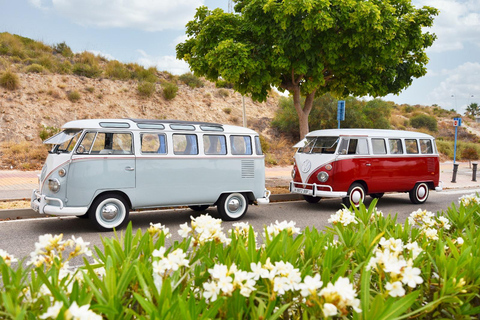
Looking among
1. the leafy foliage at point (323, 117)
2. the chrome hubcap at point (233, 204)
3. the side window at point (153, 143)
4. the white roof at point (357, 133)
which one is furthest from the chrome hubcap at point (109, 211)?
the leafy foliage at point (323, 117)

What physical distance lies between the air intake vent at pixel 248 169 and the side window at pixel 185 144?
47.4 inches

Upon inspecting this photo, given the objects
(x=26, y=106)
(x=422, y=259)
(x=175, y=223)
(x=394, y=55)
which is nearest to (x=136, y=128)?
(x=175, y=223)

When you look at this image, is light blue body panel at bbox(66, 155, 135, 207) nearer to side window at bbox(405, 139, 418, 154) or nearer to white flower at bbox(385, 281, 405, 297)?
white flower at bbox(385, 281, 405, 297)

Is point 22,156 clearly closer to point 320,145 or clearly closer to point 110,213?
point 110,213

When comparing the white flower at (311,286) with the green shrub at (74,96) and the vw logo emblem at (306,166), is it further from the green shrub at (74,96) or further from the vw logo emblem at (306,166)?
the green shrub at (74,96)

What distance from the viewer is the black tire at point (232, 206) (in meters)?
9.35

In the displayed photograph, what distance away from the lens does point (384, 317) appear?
1.76 m

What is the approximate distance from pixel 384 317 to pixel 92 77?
1254 inches

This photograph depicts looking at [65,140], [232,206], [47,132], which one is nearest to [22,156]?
[47,132]

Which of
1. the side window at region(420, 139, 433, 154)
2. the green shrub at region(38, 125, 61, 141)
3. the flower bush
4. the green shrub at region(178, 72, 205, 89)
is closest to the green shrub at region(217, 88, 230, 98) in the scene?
the green shrub at region(178, 72, 205, 89)

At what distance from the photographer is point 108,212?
798 cm

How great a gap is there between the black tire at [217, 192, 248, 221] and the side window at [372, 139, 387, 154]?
13.5ft

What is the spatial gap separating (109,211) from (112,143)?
1.27 m

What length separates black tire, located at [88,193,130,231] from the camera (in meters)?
7.86
